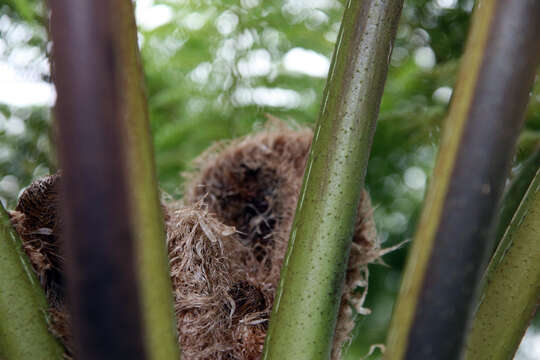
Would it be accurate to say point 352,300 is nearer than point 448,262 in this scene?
No

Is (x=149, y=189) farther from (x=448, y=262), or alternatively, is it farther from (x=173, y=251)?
(x=173, y=251)

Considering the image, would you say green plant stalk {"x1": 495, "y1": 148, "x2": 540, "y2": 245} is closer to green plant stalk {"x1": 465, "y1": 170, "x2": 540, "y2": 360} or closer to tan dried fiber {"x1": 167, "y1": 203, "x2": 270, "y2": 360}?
green plant stalk {"x1": 465, "y1": 170, "x2": 540, "y2": 360}

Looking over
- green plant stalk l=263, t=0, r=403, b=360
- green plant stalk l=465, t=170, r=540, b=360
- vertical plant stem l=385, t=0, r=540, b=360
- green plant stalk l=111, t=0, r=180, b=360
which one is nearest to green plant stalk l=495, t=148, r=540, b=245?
green plant stalk l=465, t=170, r=540, b=360

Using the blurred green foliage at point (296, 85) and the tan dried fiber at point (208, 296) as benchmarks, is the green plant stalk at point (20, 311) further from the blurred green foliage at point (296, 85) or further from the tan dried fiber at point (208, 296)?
the blurred green foliage at point (296, 85)

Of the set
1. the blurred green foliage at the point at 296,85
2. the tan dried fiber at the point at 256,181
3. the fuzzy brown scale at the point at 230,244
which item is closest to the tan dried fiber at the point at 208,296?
the fuzzy brown scale at the point at 230,244

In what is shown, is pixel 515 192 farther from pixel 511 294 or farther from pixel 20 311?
pixel 20 311

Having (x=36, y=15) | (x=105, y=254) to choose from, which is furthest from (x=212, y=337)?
(x=36, y=15)
